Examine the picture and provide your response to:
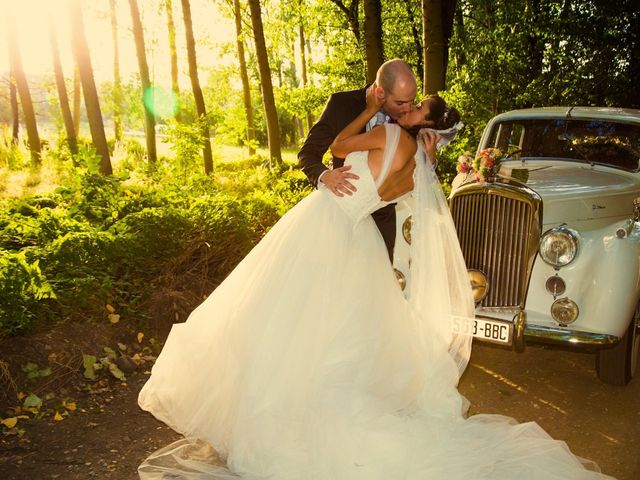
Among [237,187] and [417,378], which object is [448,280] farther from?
[237,187]

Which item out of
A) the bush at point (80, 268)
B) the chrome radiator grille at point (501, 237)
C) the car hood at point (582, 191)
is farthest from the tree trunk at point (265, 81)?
the chrome radiator grille at point (501, 237)

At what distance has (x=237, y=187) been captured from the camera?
12594mm

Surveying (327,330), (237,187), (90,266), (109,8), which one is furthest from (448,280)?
(109,8)

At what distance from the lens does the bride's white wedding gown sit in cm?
260

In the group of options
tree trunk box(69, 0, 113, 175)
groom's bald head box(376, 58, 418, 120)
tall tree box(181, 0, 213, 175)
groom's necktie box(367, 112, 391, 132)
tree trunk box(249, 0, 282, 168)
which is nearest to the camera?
groom's bald head box(376, 58, 418, 120)

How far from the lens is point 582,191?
13.8 ft

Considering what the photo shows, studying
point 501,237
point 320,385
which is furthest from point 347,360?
point 501,237

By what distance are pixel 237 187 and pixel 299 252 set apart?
9.82 meters

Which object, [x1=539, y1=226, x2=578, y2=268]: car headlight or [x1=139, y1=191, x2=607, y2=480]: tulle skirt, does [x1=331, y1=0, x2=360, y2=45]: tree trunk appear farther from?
[x1=139, y1=191, x2=607, y2=480]: tulle skirt

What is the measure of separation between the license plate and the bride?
636 mm

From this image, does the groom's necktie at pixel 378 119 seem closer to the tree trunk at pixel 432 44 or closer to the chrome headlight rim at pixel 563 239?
the chrome headlight rim at pixel 563 239

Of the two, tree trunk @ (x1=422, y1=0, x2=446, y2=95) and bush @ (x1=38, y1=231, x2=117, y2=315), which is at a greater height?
tree trunk @ (x1=422, y1=0, x2=446, y2=95)

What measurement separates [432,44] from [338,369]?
23.8ft

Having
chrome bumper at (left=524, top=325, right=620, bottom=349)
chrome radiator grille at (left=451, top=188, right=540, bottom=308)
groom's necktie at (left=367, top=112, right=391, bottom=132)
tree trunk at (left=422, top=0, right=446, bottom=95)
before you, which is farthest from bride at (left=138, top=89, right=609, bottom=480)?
tree trunk at (left=422, top=0, right=446, bottom=95)
